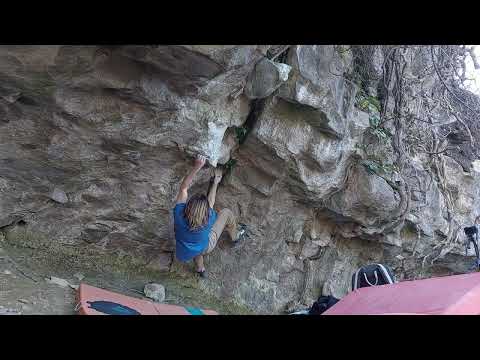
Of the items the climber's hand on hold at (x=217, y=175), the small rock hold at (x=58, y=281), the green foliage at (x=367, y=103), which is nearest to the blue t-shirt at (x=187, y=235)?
the climber's hand on hold at (x=217, y=175)

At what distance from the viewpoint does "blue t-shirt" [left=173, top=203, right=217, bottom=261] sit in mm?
3889

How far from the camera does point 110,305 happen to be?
3057 mm

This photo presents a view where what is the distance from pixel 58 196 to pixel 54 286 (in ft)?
3.04

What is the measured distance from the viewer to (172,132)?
396 centimetres

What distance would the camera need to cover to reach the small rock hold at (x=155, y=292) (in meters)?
4.25

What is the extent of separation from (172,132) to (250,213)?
5.12 ft

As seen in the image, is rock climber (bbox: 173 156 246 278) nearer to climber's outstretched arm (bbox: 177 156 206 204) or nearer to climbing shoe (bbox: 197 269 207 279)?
climber's outstretched arm (bbox: 177 156 206 204)

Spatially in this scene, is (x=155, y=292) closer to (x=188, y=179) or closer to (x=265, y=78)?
(x=188, y=179)

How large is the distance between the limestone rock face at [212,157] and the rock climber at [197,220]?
9.3 inches

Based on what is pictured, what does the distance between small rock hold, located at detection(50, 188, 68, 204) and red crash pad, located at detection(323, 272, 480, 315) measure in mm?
2777

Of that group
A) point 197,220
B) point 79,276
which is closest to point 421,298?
point 197,220
